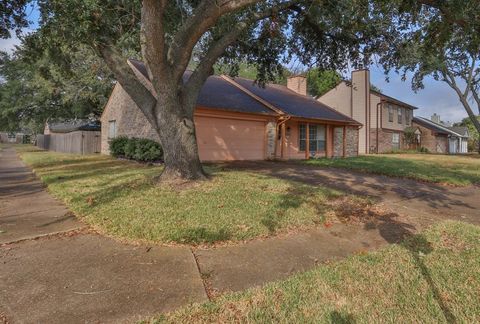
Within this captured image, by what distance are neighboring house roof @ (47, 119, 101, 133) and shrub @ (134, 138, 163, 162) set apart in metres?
20.4

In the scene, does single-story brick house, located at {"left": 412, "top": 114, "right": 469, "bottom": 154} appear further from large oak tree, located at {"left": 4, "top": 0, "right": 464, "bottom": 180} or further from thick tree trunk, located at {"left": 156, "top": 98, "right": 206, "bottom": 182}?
thick tree trunk, located at {"left": 156, "top": 98, "right": 206, "bottom": 182}

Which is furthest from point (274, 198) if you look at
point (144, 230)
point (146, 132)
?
point (146, 132)

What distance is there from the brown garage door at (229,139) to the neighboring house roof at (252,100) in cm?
76

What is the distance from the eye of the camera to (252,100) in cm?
1883

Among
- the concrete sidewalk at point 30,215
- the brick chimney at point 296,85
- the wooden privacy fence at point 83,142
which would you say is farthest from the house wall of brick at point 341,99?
the concrete sidewalk at point 30,215

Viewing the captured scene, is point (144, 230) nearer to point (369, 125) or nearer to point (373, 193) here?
point (373, 193)

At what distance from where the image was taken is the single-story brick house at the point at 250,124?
15.8 m

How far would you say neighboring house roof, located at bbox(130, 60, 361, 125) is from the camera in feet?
54.6

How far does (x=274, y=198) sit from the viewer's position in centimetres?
677

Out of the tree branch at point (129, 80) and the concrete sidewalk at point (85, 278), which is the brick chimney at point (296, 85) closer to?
the tree branch at point (129, 80)

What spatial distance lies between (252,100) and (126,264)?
1589 cm

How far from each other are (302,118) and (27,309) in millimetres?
17160

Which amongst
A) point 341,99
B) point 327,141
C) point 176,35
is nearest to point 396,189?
point 176,35

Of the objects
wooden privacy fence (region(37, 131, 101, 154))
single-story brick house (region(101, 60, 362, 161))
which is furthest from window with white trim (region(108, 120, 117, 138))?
wooden privacy fence (region(37, 131, 101, 154))
